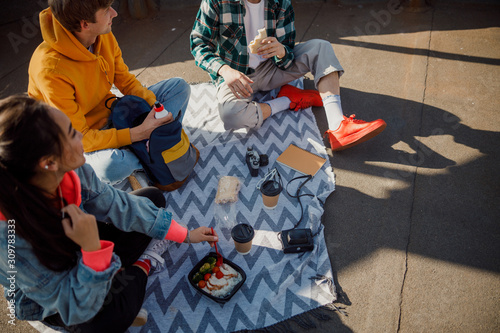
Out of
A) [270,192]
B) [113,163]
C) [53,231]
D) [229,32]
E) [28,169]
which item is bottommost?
[270,192]

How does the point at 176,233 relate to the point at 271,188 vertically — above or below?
above

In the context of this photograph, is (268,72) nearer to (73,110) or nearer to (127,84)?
(127,84)

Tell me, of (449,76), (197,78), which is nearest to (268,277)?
(197,78)

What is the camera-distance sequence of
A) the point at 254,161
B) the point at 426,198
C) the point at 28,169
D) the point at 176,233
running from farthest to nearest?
1. the point at 254,161
2. the point at 426,198
3. the point at 176,233
4. the point at 28,169

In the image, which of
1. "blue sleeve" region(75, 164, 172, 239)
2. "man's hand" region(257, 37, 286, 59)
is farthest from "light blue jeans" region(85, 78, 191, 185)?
"man's hand" region(257, 37, 286, 59)

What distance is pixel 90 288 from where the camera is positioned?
132 cm

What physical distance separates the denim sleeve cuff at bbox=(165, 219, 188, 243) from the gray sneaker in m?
0.21

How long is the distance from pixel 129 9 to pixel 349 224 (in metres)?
4.00

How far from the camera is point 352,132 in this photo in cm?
244

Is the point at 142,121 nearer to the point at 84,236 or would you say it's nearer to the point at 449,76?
the point at 84,236

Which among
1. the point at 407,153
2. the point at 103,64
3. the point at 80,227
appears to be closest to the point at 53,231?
the point at 80,227

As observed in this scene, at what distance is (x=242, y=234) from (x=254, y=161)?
67 centimetres

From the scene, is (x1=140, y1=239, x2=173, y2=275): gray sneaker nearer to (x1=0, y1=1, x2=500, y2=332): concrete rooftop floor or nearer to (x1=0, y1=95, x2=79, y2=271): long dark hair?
(x1=0, y1=95, x2=79, y2=271): long dark hair

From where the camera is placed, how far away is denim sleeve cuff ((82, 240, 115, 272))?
4.19 feet
